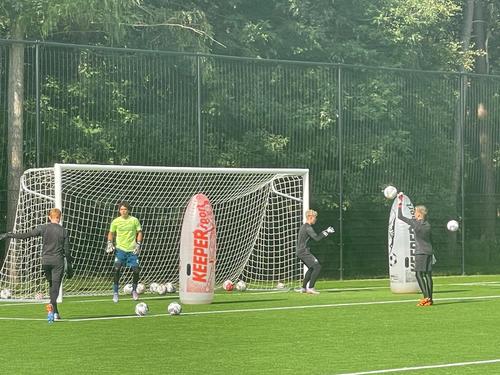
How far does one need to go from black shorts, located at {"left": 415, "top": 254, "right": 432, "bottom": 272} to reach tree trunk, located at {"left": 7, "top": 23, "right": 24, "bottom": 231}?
948 centimetres

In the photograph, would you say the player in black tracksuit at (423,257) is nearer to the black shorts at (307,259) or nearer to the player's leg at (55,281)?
the black shorts at (307,259)

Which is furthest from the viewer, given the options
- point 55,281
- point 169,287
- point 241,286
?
point 241,286

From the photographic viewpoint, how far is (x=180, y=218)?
29703mm

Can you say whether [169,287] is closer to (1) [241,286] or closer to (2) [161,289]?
(2) [161,289]

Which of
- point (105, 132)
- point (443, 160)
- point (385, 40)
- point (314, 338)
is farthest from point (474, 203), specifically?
point (314, 338)

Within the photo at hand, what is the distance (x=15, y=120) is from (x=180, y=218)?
4.10 metres

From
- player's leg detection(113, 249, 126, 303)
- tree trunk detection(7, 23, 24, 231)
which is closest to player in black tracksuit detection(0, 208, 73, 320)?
player's leg detection(113, 249, 126, 303)

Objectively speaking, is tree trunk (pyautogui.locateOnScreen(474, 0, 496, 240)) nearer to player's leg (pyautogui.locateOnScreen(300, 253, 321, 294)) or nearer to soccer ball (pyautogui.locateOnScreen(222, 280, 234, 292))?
soccer ball (pyautogui.locateOnScreen(222, 280, 234, 292))

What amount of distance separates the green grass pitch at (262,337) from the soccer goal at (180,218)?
139 inches

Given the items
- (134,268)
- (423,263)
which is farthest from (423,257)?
(134,268)

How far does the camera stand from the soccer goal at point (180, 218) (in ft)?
91.9

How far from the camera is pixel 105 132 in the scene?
1163 inches

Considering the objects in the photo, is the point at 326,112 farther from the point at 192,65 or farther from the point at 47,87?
the point at 47,87

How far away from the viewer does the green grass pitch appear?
1349cm
